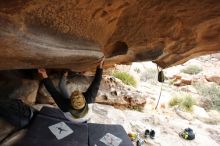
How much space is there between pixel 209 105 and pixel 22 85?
30.3 feet

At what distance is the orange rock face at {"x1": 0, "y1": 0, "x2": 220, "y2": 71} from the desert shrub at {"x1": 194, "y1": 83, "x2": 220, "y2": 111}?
8777 millimetres

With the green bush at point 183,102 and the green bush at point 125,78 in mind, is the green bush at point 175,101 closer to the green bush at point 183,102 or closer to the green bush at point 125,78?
the green bush at point 183,102

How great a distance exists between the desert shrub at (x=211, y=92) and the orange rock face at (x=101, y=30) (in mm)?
8777

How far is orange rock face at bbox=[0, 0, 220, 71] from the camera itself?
2014 millimetres

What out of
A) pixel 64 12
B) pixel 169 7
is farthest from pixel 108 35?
pixel 64 12

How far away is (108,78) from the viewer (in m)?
7.58

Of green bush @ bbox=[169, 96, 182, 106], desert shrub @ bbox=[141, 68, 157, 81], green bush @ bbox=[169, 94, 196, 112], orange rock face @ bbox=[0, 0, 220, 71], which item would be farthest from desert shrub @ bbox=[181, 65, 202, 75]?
orange rock face @ bbox=[0, 0, 220, 71]

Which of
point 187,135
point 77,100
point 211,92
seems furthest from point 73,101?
point 211,92

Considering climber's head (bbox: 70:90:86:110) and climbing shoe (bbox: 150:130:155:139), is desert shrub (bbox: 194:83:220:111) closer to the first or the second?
climbing shoe (bbox: 150:130:155:139)

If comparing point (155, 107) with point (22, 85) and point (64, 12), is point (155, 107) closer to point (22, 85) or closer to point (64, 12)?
point (22, 85)

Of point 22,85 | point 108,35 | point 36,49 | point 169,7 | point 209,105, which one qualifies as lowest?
point 209,105

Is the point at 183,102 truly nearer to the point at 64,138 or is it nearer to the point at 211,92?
the point at 211,92

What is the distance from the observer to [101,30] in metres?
2.85

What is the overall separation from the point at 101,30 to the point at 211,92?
1132 cm
